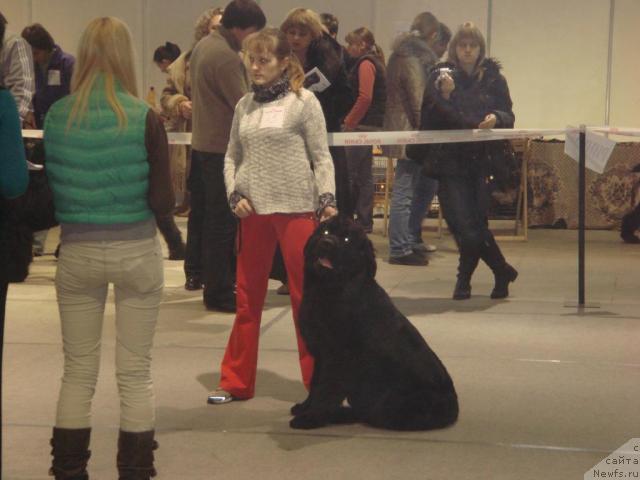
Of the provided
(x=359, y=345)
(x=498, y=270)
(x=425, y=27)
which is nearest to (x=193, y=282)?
(x=498, y=270)

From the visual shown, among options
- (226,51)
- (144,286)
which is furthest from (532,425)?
(226,51)

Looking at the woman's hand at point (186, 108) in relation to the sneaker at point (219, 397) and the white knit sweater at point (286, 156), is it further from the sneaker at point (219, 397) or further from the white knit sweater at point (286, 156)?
the sneaker at point (219, 397)

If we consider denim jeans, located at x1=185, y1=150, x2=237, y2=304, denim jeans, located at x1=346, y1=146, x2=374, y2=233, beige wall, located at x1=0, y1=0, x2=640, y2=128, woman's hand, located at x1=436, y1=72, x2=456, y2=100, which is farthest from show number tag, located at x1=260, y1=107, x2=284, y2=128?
beige wall, located at x1=0, y1=0, x2=640, y2=128

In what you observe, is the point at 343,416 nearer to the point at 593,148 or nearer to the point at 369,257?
the point at 369,257

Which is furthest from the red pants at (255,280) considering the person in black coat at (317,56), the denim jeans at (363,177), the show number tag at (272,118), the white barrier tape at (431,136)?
the denim jeans at (363,177)

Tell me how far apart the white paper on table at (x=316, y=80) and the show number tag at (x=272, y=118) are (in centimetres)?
215

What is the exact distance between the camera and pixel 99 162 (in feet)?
12.0

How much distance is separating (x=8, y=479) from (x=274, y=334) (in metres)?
2.55

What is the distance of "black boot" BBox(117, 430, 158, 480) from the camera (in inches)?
149

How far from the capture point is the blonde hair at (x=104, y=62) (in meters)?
3.70

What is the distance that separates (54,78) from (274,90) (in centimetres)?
494

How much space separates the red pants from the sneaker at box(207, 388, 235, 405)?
0.07 ft

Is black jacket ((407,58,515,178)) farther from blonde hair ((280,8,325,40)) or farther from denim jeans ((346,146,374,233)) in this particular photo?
denim jeans ((346,146,374,233))

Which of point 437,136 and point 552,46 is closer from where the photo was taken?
point 437,136
